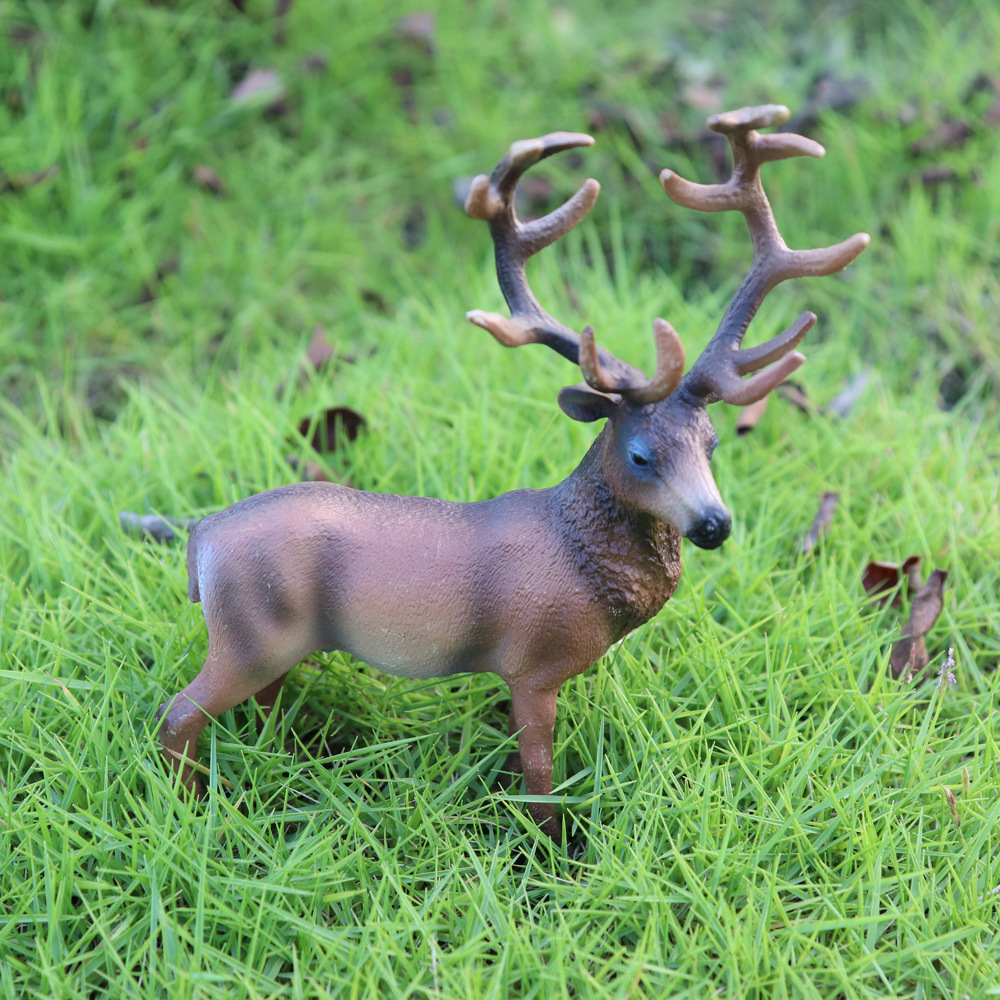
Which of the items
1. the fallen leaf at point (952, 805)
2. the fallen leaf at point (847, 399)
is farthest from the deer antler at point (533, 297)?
the fallen leaf at point (847, 399)

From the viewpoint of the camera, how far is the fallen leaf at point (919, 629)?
106 inches

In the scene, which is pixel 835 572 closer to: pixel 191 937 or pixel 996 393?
pixel 996 393

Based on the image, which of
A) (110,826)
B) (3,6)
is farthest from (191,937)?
(3,6)

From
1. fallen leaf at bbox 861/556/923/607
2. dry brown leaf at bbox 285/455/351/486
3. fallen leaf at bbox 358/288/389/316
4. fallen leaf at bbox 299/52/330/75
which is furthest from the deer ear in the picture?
fallen leaf at bbox 299/52/330/75

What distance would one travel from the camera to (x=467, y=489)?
9.59 feet

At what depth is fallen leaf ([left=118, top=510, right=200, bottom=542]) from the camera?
2.93 meters

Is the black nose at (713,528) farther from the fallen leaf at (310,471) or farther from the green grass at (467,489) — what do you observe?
the fallen leaf at (310,471)

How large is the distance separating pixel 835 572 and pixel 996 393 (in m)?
1.47

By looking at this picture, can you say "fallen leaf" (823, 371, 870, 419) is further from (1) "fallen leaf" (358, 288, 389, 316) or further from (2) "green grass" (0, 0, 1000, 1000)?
(1) "fallen leaf" (358, 288, 389, 316)

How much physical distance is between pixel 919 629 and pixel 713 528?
1137 millimetres

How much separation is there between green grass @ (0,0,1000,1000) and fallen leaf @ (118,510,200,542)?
0.18ft

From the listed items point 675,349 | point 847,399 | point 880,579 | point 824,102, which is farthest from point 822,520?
point 824,102

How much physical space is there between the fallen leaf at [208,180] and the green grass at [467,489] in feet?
0.14

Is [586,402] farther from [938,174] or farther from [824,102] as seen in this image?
[824,102]
